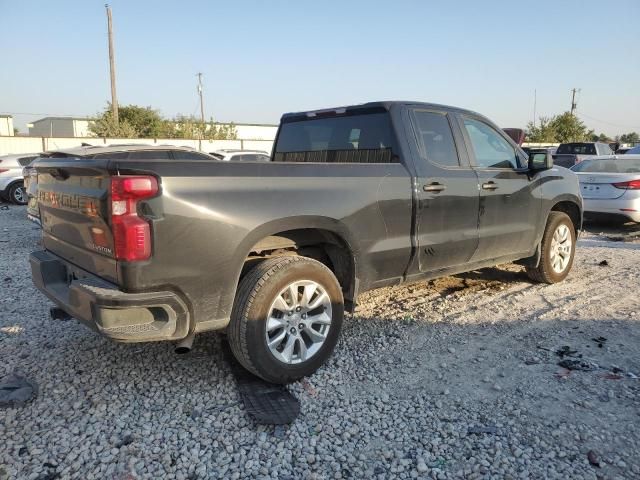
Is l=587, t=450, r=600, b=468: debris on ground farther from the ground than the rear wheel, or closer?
closer

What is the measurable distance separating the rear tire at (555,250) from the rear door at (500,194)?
38cm

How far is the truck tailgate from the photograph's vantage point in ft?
9.14

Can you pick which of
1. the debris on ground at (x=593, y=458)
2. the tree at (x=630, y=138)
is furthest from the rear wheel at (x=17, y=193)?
the tree at (x=630, y=138)

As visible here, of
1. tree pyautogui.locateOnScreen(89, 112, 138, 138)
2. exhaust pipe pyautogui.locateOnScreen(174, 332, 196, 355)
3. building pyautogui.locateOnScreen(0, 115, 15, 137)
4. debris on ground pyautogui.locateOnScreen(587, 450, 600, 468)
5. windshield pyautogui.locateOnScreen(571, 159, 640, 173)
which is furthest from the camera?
building pyautogui.locateOnScreen(0, 115, 15, 137)

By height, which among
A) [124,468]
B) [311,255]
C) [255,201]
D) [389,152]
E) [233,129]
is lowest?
[124,468]

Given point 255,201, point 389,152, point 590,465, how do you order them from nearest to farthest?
point 590,465, point 255,201, point 389,152

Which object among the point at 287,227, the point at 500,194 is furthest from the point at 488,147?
the point at 287,227

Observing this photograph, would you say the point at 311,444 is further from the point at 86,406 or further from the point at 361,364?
the point at 86,406

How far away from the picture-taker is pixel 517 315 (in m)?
4.75

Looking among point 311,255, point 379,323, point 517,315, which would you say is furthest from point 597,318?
point 311,255

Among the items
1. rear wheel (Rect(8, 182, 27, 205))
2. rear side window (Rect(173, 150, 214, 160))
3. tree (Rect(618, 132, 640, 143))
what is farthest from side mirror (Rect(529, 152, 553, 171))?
tree (Rect(618, 132, 640, 143))

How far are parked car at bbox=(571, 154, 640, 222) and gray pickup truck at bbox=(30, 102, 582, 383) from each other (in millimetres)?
5162

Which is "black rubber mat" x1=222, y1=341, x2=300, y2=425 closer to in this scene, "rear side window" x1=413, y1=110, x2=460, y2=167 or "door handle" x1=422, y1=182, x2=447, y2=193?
"door handle" x1=422, y1=182, x2=447, y2=193

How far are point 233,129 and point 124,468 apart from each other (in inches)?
1805
